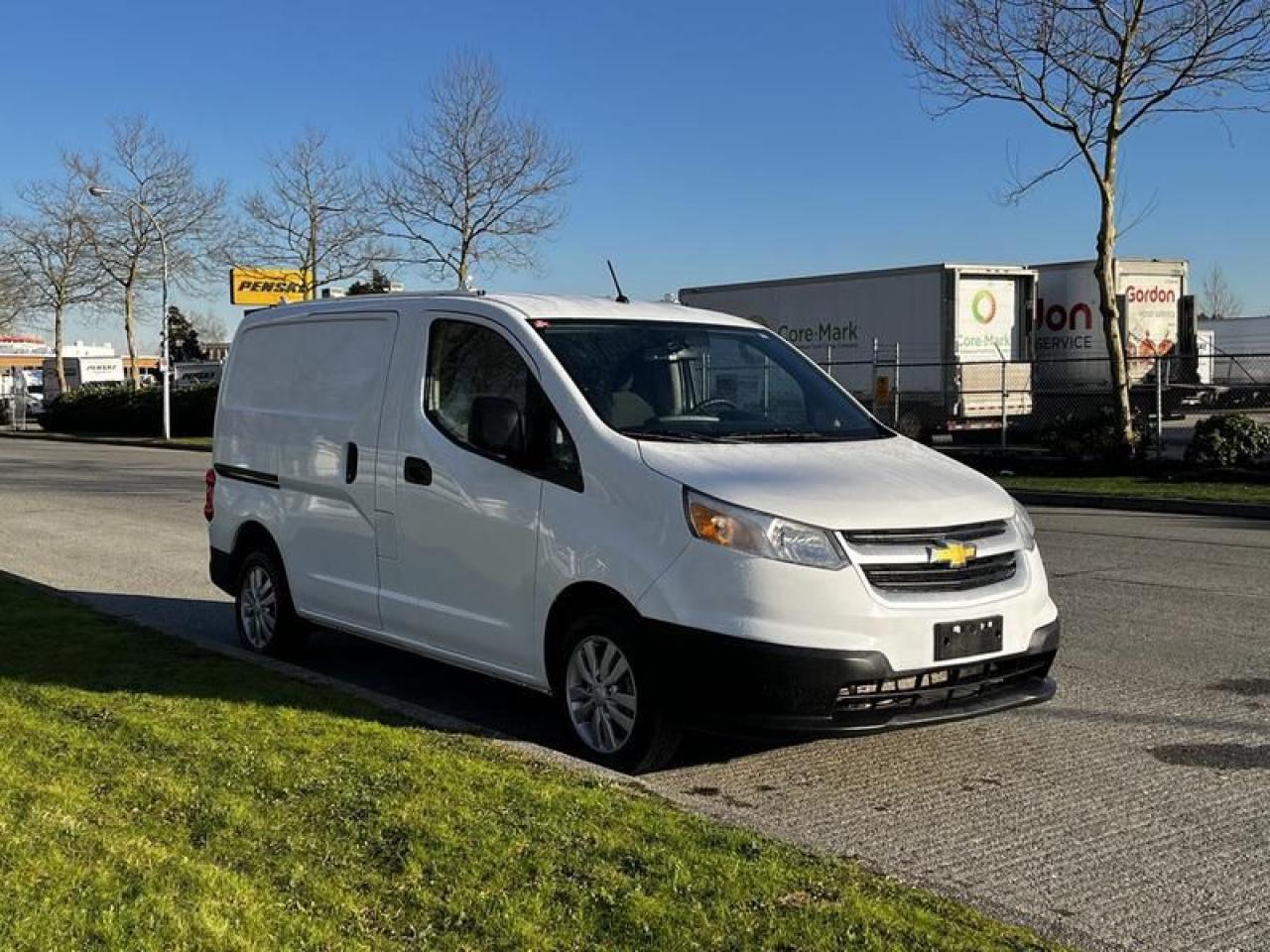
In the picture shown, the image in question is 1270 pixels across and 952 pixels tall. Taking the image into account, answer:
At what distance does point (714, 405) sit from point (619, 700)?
4.66 feet

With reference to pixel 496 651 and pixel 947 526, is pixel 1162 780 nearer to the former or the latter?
pixel 947 526

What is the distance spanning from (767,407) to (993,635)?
1.52 metres

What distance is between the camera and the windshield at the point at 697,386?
215 inches

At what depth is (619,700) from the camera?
5.09m

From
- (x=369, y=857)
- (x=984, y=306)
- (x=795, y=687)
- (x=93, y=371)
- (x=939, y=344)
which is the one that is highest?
(x=93, y=371)

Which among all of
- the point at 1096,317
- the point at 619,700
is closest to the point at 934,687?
the point at 619,700

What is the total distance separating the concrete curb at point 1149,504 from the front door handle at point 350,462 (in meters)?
12.5

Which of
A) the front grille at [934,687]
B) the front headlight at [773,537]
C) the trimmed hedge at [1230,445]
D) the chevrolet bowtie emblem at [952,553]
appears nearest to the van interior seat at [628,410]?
the front headlight at [773,537]

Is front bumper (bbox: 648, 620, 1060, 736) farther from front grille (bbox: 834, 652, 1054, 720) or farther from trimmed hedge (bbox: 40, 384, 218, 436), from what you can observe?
trimmed hedge (bbox: 40, 384, 218, 436)

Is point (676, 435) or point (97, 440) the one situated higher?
point (676, 435)

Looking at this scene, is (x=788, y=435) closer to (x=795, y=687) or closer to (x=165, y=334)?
(x=795, y=687)

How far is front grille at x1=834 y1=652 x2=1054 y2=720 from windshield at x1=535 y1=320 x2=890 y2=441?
4.05 feet

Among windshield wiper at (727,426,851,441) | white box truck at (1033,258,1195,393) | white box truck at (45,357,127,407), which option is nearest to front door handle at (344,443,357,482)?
windshield wiper at (727,426,851,441)

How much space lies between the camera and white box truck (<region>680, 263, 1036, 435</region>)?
80.2ft
